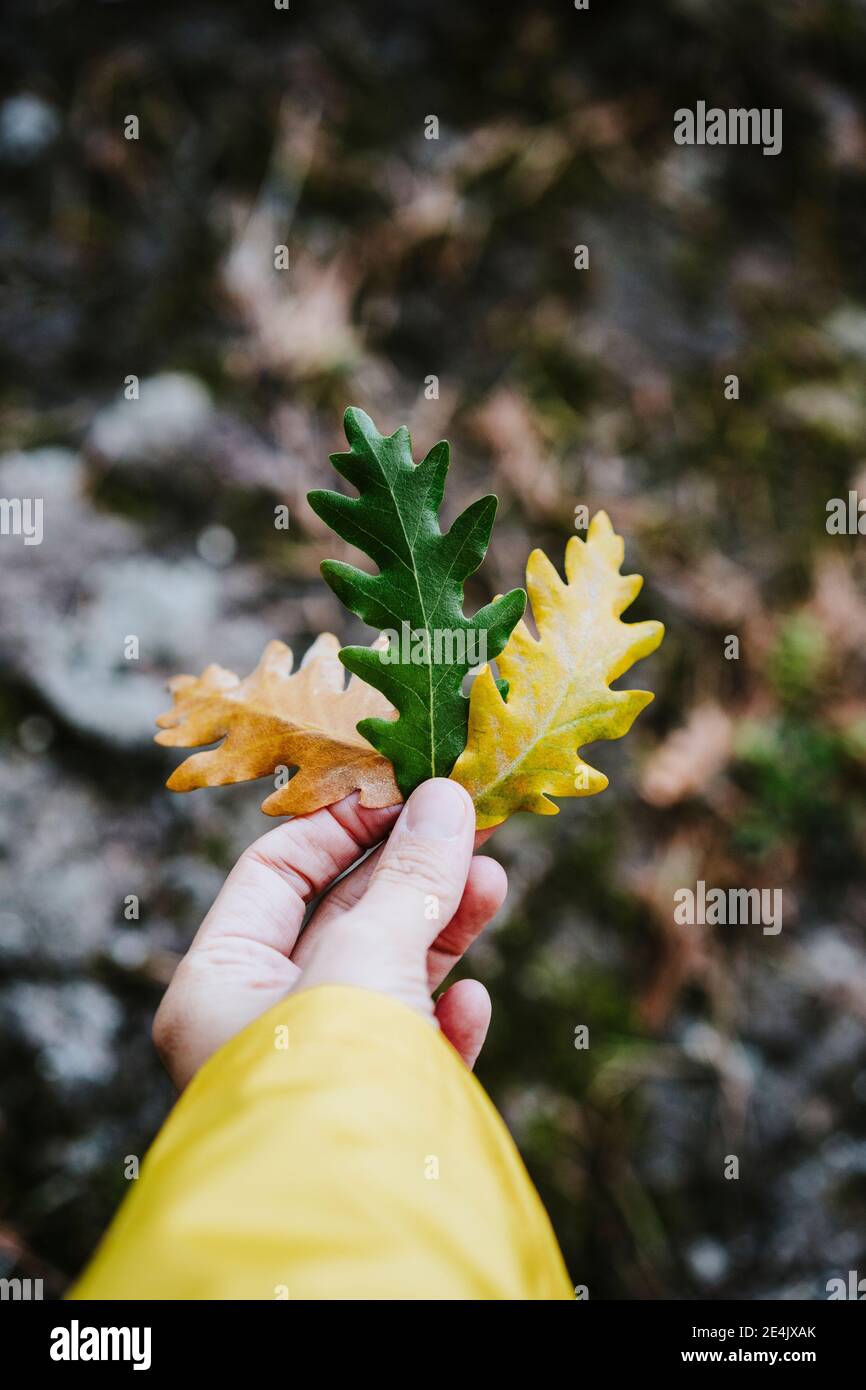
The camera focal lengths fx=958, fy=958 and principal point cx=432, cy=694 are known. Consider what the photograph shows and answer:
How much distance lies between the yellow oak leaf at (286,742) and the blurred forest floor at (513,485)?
1006 millimetres

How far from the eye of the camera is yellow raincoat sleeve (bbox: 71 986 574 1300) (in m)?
0.81

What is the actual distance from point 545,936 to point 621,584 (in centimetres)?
124

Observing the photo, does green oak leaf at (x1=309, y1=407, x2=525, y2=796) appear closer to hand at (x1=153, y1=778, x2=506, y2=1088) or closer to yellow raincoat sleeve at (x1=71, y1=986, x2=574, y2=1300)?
hand at (x1=153, y1=778, x2=506, y2=1088)

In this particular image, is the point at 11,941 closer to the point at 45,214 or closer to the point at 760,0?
the point at 45,214

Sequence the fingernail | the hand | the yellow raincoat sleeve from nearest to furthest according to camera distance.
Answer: the yellow raincoat sleeve → the hand → the fingernail

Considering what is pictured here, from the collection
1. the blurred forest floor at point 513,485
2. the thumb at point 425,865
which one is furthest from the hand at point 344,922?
the blurred forest floor at point 513,485

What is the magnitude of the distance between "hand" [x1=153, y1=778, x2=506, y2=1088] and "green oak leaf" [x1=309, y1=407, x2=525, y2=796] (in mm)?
108

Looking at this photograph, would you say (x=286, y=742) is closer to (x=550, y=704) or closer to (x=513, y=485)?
(x=550, y=704)

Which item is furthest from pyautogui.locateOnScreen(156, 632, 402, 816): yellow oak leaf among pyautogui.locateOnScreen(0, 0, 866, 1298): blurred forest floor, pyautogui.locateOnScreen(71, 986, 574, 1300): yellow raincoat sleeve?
pyautogui.locateOnScreen(0, 0, 866, 1298): blurred forest floor

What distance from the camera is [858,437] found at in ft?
9.32

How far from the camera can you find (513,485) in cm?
262

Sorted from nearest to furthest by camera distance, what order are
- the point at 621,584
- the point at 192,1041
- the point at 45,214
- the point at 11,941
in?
the point at 192,1041 → the point at 621,584 → the point at 11,941 → the point at 45,214

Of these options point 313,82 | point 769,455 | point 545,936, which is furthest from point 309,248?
point 545,936

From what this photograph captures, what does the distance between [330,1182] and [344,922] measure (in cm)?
35
